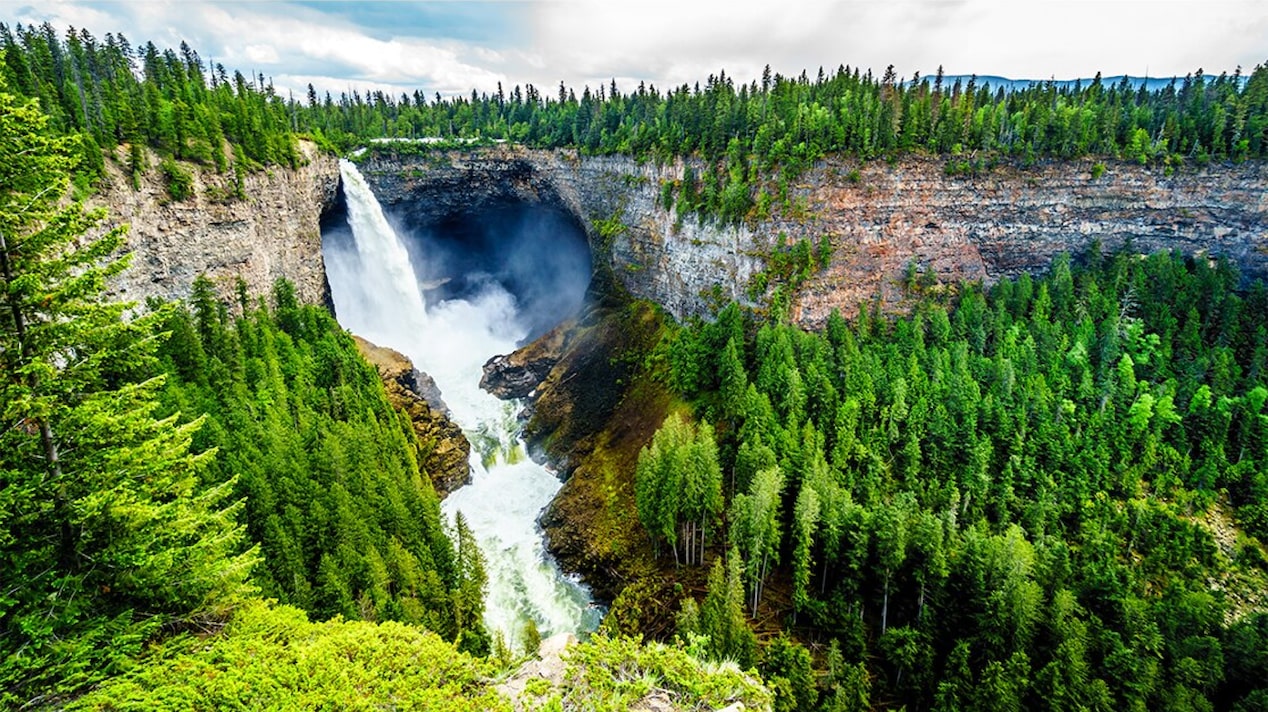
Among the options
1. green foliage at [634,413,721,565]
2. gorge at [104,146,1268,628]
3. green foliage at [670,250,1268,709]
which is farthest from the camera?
gorge at [104,146,1268,628]

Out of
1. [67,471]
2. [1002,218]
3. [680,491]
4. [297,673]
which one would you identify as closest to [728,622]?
[680,491]

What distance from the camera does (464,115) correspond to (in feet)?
364

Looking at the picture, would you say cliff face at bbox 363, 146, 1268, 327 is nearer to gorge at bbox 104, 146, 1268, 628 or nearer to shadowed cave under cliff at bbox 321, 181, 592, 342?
gorge at bbox 104, 146, 1268, 628

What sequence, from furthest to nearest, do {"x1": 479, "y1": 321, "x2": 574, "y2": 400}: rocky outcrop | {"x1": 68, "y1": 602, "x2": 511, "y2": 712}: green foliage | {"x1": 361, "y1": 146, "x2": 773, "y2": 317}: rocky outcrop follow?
1. {"x1": 479, "y1": 321, "x2": 574, "y2": 400}: rocky outcrop
2. {"x1": 361, "y1": 146, "x2": 773, "y2": 317}: rocky outcrop
3. {"x1": 68, "y1": 602, "x2": 511, "y2": 712}: green foliage

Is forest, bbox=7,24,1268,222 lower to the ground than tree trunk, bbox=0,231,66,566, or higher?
higher

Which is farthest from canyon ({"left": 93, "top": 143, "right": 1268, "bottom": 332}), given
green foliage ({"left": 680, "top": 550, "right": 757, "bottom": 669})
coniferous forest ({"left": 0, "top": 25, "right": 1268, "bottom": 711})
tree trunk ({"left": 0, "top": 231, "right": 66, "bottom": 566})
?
tree trunk ({"left": 0, "top": 231, "right": 66, "bottom": 566})

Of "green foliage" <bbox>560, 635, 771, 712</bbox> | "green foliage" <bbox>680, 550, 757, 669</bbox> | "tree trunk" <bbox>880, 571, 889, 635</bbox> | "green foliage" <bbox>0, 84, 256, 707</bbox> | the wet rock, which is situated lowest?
"tree trunk" <bbox>880, 571, 889, 635</bbox>

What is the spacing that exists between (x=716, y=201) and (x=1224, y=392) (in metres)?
47.3

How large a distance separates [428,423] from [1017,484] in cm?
5013

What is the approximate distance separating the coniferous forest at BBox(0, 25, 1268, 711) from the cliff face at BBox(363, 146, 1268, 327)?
1990 mm

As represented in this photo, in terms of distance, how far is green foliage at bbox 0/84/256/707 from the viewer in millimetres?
12172

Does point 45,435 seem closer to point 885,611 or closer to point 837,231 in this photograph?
point 885,611

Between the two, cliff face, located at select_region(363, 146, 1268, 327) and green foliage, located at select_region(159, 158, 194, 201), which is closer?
green foliage, located at select_region(159, 158, 194, 201)

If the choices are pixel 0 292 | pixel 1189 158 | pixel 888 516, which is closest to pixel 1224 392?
pixel 1189 158
